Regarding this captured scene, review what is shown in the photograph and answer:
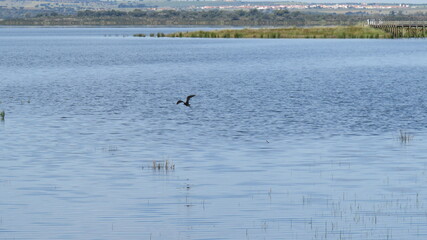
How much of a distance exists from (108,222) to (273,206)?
3716mm

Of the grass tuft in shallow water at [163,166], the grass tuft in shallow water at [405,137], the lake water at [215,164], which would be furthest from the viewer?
the grass tuft in shallow water at [405,137]

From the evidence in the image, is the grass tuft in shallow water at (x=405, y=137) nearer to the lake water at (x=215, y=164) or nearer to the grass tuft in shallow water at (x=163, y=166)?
the lake water at (x=215, y=164)

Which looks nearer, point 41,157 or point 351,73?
point 41,157

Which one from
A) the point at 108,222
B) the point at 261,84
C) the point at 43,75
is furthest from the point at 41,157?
the point at 43,75

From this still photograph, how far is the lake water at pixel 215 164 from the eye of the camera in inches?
677

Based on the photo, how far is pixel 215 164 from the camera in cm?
2506

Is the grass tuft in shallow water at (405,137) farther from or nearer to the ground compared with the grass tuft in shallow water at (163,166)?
nearer to the ground

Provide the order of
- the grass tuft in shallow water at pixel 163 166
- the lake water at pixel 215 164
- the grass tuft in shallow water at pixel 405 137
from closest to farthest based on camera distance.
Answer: the lake water at pixel 215 164
the grass tuft in shallow water at pixel 163 166
the grass tuft in shallow water at pixel 405 137

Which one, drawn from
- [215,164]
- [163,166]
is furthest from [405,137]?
[163,166]

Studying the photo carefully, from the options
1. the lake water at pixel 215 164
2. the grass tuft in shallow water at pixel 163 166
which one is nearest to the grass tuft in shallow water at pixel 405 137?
the lake water at pixel 215 164

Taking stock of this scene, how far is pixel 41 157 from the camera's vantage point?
2659 cm

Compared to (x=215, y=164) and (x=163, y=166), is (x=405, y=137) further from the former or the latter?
A: (x=163, y=166)

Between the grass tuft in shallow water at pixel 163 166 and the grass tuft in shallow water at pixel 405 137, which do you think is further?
the grass tuft in shallow water at pixel 405 137

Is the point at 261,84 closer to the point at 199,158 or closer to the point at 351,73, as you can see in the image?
the point at 351,73
